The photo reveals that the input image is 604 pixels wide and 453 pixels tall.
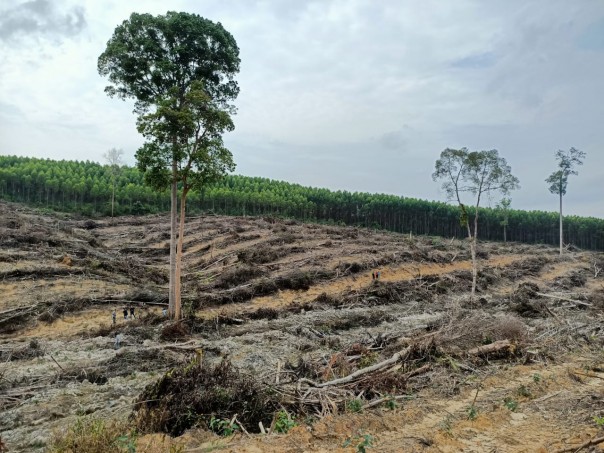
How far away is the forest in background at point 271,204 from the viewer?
62.2 metres

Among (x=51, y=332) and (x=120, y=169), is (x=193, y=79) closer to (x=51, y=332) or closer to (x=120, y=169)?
(x=51, y=332)

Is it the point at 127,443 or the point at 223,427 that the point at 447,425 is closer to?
the point at 223,427

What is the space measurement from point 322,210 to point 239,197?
51.0ft

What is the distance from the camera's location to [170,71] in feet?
47.5

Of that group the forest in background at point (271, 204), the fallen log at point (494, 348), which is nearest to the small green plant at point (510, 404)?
the fallen log at point (494, 348)

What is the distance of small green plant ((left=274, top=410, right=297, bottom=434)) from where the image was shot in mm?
5769

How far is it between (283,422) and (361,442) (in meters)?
1.07

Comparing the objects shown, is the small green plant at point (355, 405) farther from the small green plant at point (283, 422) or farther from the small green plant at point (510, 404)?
the small green plant at point (510, 404)

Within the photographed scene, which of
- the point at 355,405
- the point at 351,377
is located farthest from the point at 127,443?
the point at 351,377

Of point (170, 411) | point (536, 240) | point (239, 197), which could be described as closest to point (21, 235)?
point (170, 411)

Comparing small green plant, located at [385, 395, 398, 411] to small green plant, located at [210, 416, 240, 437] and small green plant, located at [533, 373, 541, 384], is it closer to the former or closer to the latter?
small green plant, located at [210, 416, 240, 437]

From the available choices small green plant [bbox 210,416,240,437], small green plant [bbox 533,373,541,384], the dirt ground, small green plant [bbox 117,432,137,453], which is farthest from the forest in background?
small green plant [bbox 117,432,137,453]

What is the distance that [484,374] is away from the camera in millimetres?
8688

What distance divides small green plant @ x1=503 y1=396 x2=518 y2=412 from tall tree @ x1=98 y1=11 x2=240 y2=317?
1061 cm
